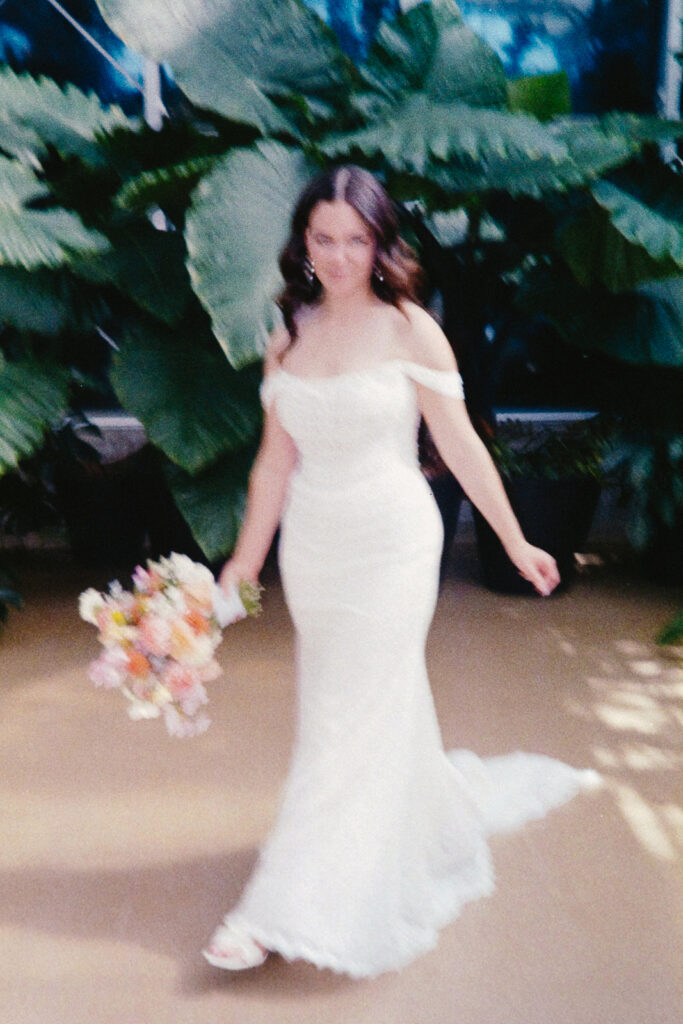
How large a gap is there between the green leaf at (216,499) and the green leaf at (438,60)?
4.09ft

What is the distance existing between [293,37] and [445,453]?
1911 mm

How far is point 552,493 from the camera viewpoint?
3311 mm

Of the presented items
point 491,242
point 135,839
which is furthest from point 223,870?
point 491,242

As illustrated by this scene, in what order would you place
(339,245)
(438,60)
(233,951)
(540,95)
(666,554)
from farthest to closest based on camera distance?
(666,554) → (540,95) → (438,60) → (233,951) → (339,245)

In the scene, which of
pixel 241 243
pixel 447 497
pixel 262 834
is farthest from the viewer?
pixel 447 497

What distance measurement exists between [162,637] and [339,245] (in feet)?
2.11

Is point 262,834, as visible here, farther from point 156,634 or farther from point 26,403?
point 26,403

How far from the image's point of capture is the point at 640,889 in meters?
1.76

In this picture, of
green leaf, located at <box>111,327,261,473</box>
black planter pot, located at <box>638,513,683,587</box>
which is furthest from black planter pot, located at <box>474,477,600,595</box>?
green leaf, located at <box>111,327,261,473</box>

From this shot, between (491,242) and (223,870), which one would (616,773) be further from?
(491,242)

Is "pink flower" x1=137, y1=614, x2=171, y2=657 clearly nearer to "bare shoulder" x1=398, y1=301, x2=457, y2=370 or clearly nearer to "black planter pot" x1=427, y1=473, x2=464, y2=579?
"bare shoulder" x1=398, y1=301, x2=457, y2=370

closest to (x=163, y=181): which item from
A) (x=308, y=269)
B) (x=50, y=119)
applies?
(x=50, y=119)

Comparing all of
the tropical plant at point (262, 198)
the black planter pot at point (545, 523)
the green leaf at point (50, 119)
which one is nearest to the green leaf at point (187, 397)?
the tropical plant at point (262, 198)

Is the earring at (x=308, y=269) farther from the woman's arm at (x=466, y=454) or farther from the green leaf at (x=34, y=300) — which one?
the green leaf at (x=34, y=300)
